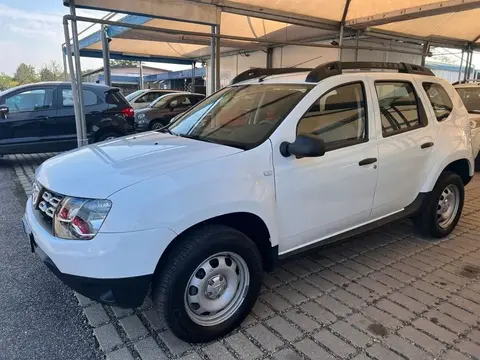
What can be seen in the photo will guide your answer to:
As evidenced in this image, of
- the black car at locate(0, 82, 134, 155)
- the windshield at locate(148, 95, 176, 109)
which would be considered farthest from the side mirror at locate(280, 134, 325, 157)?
the windshield at locate(148, 95, 176, 109)

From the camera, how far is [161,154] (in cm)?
259

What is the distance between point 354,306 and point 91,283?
77.3 inches

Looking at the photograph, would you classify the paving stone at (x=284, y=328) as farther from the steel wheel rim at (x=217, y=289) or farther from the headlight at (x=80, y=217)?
the headlight at (x=80, y=217)

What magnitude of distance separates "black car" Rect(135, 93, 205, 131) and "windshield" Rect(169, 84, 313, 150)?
877cm

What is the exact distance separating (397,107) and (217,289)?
244 cm

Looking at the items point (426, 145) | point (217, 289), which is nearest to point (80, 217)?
point (217, 289)

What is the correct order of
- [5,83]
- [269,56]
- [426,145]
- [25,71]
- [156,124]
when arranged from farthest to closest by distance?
[25,71] → [5,83] → [269,56] → [156,124] → [426,145]

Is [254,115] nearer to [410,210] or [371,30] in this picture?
[410,210]

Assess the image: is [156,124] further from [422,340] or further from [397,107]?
[422,340]

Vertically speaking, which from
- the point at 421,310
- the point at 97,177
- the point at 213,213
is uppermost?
the point at 97,177

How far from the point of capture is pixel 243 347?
8.02 feet

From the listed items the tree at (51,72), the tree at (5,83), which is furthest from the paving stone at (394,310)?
the tree at (51,72)

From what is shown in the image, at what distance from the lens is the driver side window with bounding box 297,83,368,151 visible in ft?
9.58

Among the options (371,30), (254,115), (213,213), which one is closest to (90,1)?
(254,115)
